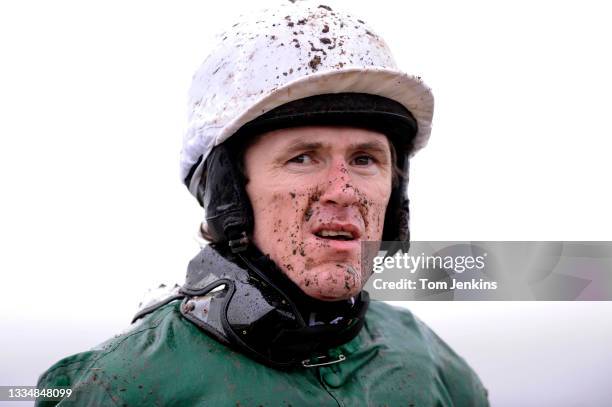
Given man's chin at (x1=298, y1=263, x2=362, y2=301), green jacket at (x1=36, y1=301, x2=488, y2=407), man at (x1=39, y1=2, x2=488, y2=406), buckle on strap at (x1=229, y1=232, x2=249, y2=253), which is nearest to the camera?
green jacket at (x1=36, y1=301, x2=488, y2=407)

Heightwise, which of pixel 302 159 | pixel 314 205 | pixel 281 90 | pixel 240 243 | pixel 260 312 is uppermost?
pixel 281 90

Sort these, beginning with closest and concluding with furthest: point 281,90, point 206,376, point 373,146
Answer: point 206,376, point 281,90, point 373,146

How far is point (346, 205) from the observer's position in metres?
3.11

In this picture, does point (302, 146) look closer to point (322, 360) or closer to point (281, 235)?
point (281, 235)

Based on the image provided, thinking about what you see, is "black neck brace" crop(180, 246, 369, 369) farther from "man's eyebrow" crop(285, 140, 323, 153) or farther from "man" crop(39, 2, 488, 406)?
"man's eyebrow" crop(285, 140, 323, 153)

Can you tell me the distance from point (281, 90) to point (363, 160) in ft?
1.80

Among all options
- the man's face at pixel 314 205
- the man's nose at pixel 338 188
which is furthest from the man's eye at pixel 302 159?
the man's nose at pixel 338 188

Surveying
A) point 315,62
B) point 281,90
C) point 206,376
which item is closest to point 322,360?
point 206,376

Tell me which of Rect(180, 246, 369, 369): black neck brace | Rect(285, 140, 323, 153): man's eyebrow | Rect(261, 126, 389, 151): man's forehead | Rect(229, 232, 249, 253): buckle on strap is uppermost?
Rect(261, 126, 389, 151): man's forehead

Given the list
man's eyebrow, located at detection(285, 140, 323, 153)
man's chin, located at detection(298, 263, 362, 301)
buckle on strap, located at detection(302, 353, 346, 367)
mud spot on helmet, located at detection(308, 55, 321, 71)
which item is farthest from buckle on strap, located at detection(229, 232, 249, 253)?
mud spot on helmet, located at detection(308, 55, 321, 71)

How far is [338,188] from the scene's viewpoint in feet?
10.1

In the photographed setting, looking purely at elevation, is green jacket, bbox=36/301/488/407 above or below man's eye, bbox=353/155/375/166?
below

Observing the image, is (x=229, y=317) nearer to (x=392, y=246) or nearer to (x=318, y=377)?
(x=318, y=377)

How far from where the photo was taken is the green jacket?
9.36ft
